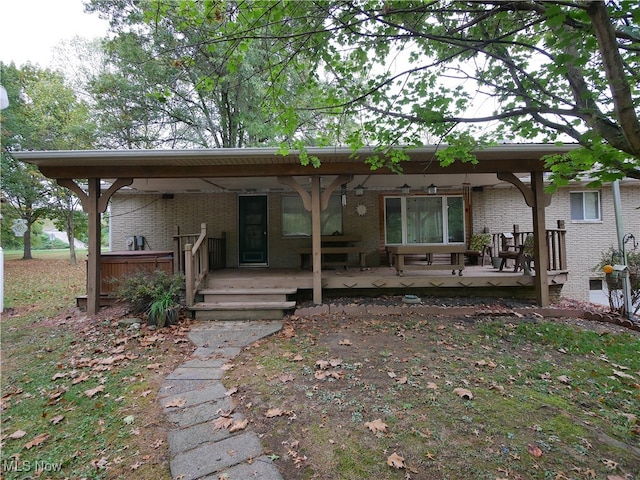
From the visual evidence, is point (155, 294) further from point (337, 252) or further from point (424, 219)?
point (424, 219)

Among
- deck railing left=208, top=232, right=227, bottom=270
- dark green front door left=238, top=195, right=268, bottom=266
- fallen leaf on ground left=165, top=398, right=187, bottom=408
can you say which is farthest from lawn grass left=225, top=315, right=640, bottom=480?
dark green front door left=238, top=195, right=268, bottom=266

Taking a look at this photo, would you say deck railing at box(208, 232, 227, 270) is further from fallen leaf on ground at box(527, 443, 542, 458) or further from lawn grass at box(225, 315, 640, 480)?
fallen leaf on ground at box(527, 443, 542, 458)

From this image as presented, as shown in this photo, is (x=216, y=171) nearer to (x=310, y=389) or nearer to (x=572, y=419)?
(x=310, y=389)

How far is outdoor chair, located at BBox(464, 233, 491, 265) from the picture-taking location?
30.3 feet

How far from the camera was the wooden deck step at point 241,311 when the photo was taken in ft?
19.3

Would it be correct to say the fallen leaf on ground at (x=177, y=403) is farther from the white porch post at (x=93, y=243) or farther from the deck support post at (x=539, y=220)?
the deck support post at (x=539, y=220)

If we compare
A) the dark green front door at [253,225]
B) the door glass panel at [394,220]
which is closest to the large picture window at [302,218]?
the dark green front door at [253,225]

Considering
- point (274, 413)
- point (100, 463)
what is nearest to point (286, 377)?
point (274, 413)

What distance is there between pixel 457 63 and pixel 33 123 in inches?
768

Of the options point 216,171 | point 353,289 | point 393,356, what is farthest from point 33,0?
point 353,289

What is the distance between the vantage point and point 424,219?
386 inches

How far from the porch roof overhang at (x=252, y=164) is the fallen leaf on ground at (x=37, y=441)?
4.24 metres

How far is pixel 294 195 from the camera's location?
968 cm

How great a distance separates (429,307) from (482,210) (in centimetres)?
526
